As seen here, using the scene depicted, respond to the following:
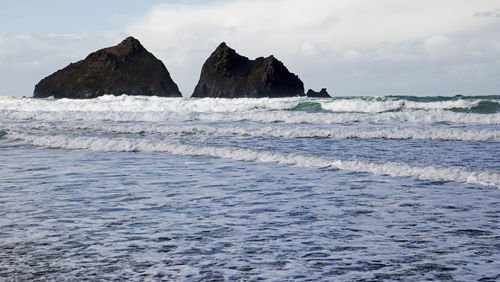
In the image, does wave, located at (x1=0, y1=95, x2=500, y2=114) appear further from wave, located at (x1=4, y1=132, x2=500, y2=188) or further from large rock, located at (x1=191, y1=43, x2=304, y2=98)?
large rock, located at (x1=191, y1=43, x2=304, y2=98)

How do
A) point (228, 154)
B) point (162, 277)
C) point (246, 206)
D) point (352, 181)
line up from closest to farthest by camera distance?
1. point (162, 277)
2. point (246, 206)
3. point (352, 181)
4. point (228, 154)

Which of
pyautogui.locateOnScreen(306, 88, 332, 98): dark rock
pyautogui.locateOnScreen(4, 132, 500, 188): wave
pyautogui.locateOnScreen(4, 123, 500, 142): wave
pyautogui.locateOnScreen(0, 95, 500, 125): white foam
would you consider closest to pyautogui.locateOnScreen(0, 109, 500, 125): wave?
pyautogui.locateOnScreen(0, 95, 500, 125): white foam

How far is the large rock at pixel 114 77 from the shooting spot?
234ft

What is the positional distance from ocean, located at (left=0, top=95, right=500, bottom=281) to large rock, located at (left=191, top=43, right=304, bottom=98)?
5164 cm

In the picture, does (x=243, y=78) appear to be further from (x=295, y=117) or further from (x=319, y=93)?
(x=295, y=117)

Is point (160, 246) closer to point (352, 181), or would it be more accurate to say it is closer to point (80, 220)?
point (80, 220)

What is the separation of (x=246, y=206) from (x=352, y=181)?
258 cm

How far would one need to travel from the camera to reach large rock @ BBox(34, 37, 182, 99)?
2805 inches

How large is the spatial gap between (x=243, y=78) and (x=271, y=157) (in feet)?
187

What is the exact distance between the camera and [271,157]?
11.2 metres

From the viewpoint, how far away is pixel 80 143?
47.9 feet

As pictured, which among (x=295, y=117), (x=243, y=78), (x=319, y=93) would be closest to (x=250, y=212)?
(x=295, y=117)

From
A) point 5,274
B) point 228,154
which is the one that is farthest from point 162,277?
point 228,154

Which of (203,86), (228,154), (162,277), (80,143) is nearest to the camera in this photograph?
(162,277)
